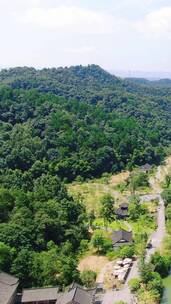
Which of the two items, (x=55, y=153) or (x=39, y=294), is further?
(x=55, y=153)

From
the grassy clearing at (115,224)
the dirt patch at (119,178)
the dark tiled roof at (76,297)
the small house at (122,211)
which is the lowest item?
the dirt patch at (119,178)

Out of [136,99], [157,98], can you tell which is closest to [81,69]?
[157,98]

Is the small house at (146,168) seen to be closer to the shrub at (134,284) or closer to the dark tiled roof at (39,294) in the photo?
the shrub at (134,284)

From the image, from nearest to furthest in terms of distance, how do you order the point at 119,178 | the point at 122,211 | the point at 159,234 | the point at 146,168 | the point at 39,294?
the point at 39,294
the point at 159,234
the point at 122,211
the point at 119,178
the point at 146,168

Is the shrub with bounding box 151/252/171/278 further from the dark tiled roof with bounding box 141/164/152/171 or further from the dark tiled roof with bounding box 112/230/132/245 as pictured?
the dark tiled roof with bounding box 141/164/152/171

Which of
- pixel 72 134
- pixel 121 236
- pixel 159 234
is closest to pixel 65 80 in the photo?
pixel 72 134

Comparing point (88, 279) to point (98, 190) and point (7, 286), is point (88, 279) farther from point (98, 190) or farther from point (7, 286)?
point (98, 190)

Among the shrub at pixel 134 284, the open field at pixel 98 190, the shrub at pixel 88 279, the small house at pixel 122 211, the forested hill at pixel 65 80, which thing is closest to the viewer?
the shrub at pixel 134 284

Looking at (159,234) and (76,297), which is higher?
(76,297)

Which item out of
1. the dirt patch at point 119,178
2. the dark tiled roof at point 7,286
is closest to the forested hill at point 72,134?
the dirt patch at point 119,178
